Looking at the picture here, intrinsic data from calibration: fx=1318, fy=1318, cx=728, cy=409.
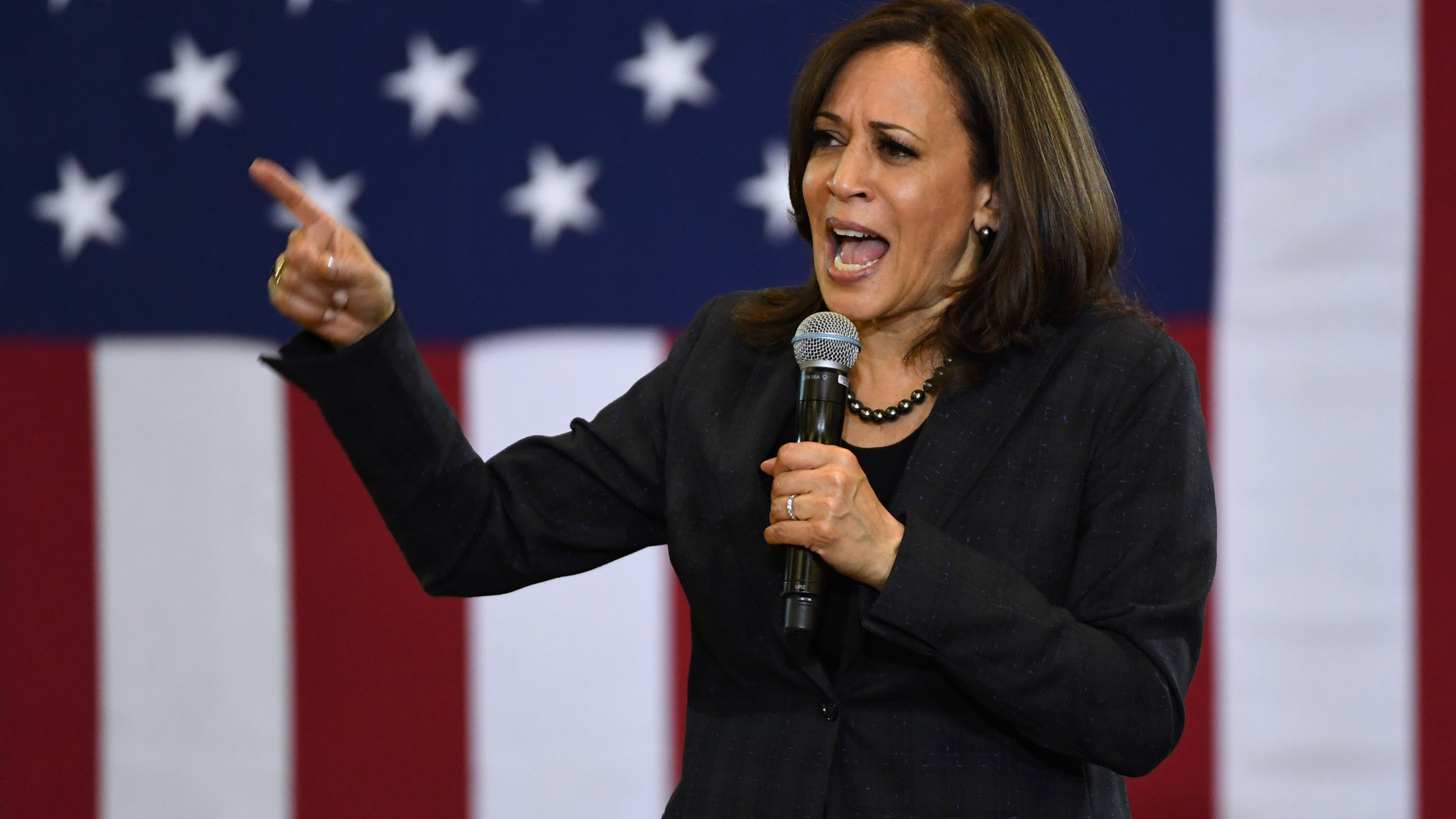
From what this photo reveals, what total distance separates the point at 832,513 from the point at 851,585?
199 mm

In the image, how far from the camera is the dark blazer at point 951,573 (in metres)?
1.05

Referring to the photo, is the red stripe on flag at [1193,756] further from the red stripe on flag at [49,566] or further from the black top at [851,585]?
the red stripe on flag at [49,566]

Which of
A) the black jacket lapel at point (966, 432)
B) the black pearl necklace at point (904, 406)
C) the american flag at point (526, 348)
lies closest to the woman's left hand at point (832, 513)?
the black jacket lapel at point (966, 432)

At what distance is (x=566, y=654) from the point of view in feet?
7.68

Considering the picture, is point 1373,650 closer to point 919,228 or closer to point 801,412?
point 919,228

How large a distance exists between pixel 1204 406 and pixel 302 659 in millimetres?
1671

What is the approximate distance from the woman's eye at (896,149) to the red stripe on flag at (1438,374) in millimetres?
1211

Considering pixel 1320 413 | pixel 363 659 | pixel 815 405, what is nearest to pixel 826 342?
pixel 815 405

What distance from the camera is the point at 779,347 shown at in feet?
4.36

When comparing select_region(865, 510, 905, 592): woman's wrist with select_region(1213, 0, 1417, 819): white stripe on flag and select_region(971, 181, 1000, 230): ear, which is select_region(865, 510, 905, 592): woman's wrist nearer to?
select_region(971, 181, 1000, 230): ear

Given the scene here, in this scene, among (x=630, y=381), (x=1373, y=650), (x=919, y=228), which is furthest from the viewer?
(x=630, y=381)

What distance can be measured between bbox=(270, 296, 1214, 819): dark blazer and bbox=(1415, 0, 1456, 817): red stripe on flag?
43.0 inches

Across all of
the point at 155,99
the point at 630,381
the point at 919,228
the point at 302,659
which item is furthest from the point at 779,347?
the point at 155,99

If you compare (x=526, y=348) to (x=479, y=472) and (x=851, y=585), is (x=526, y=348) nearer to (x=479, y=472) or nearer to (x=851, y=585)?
(x=479, y=472)
